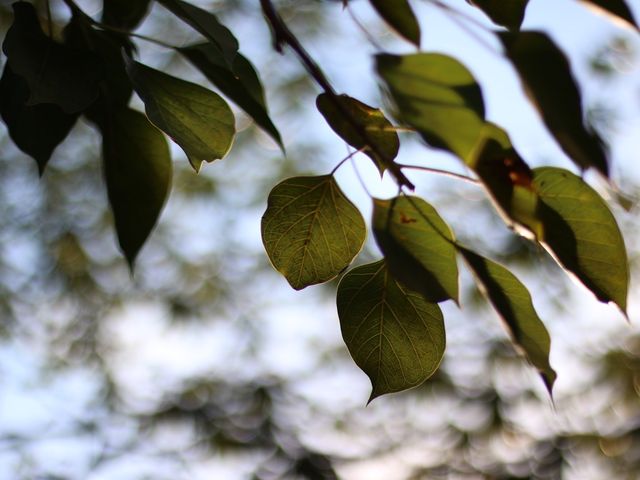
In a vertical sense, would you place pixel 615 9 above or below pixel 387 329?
above

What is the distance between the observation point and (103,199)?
351 centimetres

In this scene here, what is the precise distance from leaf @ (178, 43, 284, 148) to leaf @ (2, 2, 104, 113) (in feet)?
0.22

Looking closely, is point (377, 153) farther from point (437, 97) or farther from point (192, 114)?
point (192, 114)

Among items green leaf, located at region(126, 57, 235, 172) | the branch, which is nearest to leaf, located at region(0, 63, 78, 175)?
green leaf, located at region(126, 57, 235, 172)

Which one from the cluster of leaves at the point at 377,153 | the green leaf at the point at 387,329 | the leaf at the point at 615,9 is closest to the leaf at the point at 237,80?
the cluster of leaves at the point at 377,153

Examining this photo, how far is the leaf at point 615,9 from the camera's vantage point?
34 centimetres

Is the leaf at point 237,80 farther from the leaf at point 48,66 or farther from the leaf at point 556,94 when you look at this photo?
the leaf at point 556,94

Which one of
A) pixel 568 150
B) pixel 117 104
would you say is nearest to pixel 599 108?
pixel 117 104

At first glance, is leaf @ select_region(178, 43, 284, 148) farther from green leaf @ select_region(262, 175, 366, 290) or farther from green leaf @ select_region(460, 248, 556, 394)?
green leaf @ select_region(460, 248, 556, 394)

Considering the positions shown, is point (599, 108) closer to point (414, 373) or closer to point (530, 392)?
point (530, 392)

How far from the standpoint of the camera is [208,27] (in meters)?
0.46

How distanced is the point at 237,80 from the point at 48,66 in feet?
0.37

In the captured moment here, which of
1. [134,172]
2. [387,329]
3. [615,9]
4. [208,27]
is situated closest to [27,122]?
[134,172]

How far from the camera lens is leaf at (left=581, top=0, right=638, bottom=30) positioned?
Result: 1.11ft
